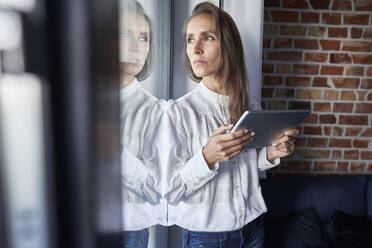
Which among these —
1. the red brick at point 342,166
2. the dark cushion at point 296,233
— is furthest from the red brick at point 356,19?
the dark cushion at point 296,233

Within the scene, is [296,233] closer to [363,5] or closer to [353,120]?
[353,120]

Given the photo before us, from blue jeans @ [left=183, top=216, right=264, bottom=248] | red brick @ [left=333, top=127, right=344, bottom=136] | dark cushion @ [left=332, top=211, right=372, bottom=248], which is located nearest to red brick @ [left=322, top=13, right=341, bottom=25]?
red brick @ [left=333, top=127, right=344, bottom=136]

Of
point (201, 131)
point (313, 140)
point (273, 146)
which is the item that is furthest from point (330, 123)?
point (201, 131)

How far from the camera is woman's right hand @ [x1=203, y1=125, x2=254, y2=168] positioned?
0.91 meters

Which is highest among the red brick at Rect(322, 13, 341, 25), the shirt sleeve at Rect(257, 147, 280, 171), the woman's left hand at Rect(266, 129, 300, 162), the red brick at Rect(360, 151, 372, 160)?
the red brick at Rect(322, 13, 341, 25)

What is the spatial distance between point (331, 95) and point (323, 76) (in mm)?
118

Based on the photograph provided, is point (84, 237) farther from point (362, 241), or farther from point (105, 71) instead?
point (362, 241)

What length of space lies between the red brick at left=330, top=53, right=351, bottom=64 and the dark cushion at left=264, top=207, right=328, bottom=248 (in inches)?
32.6

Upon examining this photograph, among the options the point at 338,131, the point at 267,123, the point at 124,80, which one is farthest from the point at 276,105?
the point at 124,80

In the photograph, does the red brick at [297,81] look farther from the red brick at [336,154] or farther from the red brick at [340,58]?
the red brick at [336,154]

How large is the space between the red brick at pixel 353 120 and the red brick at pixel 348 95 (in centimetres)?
10

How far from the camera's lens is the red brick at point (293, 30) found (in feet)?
4.64

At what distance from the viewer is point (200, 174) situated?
0.90 metres

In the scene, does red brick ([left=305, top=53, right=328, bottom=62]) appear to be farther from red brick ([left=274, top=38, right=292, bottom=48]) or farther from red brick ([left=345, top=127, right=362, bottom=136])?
red brick ([left=345, top=127, right=362, bottom=136])
